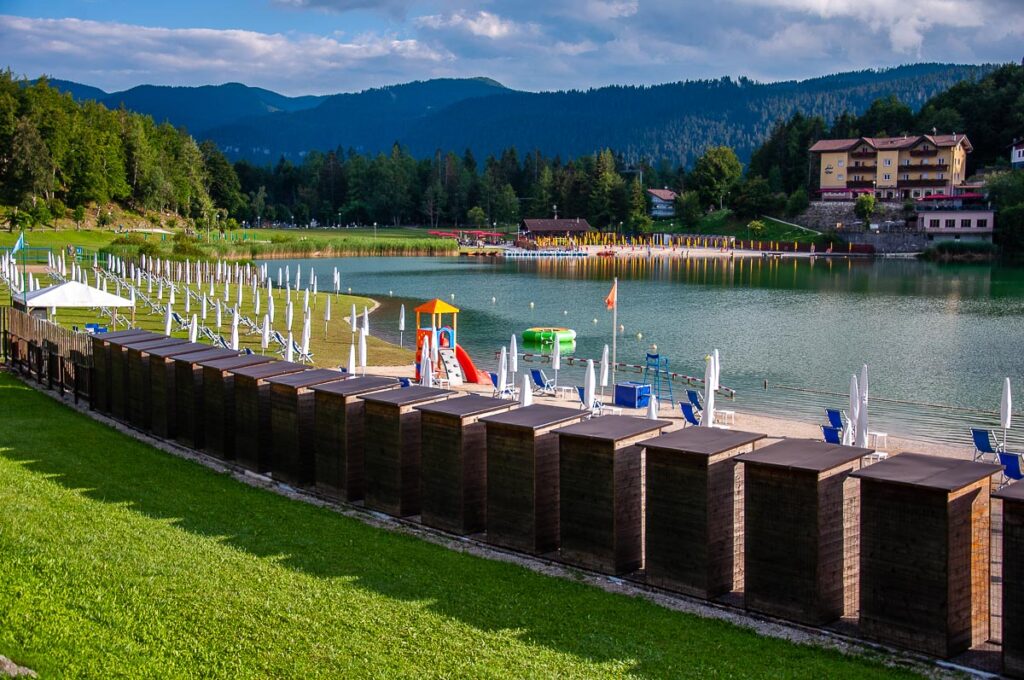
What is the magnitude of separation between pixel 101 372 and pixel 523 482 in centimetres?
957

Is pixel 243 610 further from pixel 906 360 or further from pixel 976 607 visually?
pixel 906 360

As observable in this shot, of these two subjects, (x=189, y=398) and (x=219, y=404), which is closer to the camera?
(x=219, y=404)

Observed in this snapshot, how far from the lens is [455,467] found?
992 centimetres

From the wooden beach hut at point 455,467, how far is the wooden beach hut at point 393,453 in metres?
0.40

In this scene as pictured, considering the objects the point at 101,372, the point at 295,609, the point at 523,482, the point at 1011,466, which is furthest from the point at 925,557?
the point at 101,372

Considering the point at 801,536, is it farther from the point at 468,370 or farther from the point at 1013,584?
the point at 468,370

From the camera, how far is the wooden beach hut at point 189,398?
13.5m

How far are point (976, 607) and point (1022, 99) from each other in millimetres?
131184

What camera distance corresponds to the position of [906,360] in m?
Answer: 34.0

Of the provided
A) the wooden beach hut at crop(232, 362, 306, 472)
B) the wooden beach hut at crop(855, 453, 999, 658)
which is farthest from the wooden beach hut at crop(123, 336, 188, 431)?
the wooden beach hut at crop(855, 453, 999, 658)

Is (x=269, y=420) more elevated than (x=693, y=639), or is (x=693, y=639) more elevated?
(x=269, y=420)

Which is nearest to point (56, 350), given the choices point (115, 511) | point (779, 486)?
point (115, 511)

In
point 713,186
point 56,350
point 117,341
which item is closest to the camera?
point 117,341

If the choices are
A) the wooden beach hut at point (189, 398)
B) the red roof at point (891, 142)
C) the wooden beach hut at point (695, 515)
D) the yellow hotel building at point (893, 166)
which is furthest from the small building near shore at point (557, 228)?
the wooden beach hut at point (695, 515)
